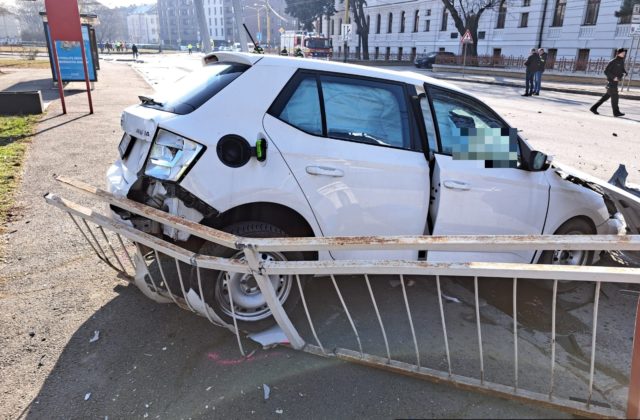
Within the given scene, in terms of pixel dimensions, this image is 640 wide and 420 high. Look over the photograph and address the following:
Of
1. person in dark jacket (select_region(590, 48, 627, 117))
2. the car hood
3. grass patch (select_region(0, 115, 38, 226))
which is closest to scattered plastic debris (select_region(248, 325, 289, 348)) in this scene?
the car hood

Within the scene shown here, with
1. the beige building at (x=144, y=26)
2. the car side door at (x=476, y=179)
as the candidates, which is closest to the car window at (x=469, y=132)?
the car side door at (x=476, y=179)

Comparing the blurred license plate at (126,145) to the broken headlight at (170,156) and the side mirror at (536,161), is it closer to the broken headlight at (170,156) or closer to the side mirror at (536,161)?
the broken headlight at (170,156)

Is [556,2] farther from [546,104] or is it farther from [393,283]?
[393,283]

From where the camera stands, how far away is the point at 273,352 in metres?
3.11

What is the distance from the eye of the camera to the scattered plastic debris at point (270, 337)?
315 centimetres

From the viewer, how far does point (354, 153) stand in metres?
3.32

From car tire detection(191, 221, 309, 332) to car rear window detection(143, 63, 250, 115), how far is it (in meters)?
0.91

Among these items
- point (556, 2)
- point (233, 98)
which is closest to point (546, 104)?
point (233, 98)

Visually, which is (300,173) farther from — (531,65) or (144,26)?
(144,26)

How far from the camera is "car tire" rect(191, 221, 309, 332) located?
3141mm

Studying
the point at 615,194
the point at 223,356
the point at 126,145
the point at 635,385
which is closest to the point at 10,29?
the point at 126,145

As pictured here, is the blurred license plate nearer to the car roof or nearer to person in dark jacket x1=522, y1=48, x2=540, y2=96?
the car roof

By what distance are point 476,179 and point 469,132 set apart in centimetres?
38

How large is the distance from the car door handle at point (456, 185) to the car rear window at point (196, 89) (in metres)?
1.66
